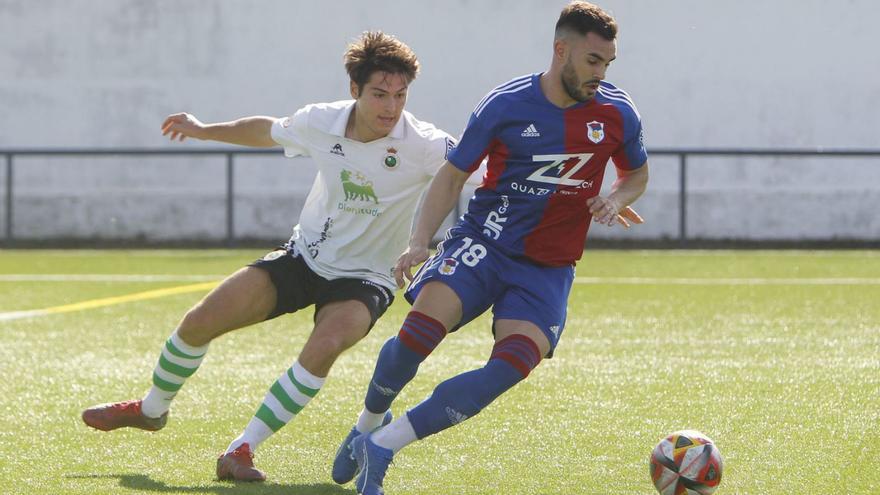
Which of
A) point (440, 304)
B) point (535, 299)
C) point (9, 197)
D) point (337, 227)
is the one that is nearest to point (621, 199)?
point (535, 299)

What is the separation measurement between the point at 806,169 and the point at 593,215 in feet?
47.1

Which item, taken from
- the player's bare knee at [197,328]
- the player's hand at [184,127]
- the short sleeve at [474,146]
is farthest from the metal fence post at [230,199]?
the short sleeve at [474,146]

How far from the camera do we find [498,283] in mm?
5098

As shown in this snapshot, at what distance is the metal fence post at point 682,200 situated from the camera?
696 inches

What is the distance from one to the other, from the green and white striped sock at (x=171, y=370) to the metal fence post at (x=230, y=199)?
11.9 metres

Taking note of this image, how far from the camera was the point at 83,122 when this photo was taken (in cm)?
1950

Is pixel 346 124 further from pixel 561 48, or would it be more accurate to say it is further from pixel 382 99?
pixel 561 48

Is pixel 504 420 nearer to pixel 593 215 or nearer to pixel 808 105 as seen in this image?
pixel 593 215

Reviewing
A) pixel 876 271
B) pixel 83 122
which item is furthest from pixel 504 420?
pixel 83 122

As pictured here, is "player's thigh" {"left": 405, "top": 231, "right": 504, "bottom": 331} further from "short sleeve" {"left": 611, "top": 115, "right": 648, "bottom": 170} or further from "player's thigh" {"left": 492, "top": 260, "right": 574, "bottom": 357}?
"short sleeve" {"left": 611, "top": 115, "right": 648, "bottom": 170}

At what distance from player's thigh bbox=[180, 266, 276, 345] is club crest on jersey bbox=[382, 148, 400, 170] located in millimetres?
657

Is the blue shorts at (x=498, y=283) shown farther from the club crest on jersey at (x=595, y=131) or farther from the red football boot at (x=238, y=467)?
the red football boot at (x=238, y=467)

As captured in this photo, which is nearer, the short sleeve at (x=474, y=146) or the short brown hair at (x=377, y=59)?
the short sleeve at (x=474, y=146)

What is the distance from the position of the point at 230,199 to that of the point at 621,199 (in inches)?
529
